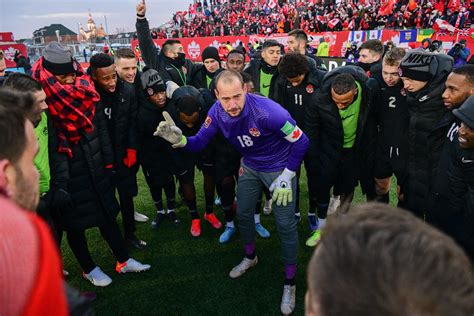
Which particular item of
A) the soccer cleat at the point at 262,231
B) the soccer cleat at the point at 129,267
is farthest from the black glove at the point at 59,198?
the soccer cleat at the point at 262,231

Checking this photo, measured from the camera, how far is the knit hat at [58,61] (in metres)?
2.64

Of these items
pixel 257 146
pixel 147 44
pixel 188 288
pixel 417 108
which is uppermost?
pixel 147 44

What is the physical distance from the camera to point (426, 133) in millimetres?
2859

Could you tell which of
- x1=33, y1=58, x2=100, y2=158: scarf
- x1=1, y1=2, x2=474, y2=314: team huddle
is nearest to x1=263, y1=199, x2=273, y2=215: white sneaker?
x1=1, y1=2, x2=474, y2=314: team huddle

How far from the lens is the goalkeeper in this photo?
264 centimetres

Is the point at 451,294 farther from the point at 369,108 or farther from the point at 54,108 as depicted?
the point at 369,108

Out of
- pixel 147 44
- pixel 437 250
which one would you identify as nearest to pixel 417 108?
pixel 437 250

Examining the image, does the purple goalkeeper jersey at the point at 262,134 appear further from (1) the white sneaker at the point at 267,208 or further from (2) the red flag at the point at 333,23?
(2) the red flag at the point at 333,23

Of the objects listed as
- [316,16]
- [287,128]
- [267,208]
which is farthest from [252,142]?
[316,16]

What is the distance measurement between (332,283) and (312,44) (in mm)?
16787

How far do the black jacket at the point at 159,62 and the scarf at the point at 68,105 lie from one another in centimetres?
204

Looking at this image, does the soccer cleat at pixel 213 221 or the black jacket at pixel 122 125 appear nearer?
the black jacket at pixel 122 125

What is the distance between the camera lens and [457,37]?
1023 cm

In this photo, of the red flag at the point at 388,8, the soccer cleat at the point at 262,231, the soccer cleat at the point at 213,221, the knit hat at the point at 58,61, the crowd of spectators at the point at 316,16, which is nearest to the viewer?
the knit hat at the point at 58,61
